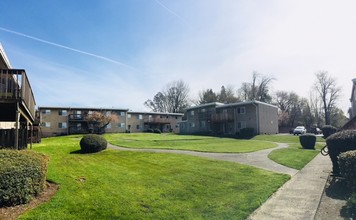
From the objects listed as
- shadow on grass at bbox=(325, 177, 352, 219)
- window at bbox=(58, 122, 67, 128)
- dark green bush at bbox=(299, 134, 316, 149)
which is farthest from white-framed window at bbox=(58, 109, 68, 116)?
shadow on grass at bbox=(325, 177, 352, 219)

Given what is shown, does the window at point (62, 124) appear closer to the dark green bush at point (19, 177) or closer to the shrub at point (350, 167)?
the dark green bush at point (19, 177)

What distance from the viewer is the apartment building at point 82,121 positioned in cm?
4716

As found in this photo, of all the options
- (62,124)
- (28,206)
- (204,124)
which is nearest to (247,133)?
(204,124)

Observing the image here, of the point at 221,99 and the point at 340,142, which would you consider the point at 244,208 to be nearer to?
the point at 340,142

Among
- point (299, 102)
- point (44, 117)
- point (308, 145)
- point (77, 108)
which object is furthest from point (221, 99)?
point (308, 145)

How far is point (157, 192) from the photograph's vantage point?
836cm

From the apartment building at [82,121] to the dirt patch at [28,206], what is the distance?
40.5 m

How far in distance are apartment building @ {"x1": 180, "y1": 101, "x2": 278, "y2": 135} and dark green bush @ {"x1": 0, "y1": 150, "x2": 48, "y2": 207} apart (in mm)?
38872

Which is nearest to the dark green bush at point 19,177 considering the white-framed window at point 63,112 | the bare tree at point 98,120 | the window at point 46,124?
the bare tree at point 98,120

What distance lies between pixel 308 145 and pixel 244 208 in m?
19.4

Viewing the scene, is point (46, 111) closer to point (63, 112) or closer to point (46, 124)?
point (46, 124)

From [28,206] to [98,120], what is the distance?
42.3 meters

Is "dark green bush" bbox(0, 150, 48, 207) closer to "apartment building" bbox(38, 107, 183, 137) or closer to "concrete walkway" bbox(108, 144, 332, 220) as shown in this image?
"concrete walkway" bbox(108, 144, 332, 220)

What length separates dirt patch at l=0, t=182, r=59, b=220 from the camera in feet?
19.1
